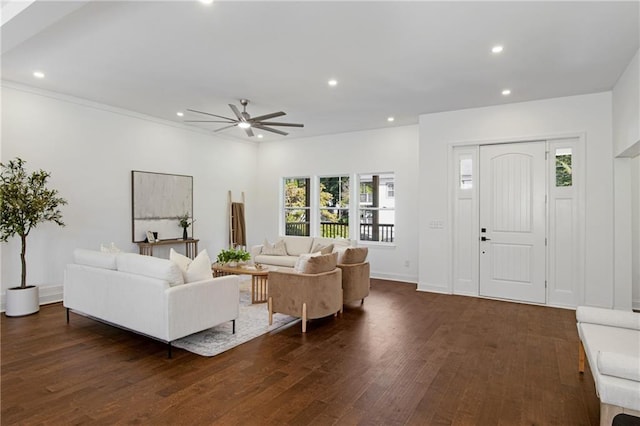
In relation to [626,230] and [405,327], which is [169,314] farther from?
[626,230]

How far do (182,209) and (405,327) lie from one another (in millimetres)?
5011

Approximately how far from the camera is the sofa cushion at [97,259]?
396 cm

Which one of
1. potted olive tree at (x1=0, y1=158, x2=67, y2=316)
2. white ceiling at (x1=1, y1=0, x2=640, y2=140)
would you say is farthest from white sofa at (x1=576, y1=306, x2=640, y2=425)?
potted olive tree at (x1=0, y1=158, x2=67, y2=316)

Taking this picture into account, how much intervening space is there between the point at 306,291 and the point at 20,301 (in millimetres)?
3766

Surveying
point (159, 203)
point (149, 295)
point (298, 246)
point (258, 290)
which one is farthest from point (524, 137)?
point (159, 203)

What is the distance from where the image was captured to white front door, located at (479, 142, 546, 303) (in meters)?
5.43

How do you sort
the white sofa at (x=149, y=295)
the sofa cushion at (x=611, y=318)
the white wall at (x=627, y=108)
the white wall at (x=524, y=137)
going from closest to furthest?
the sofa cushion at (x=611, y=318) → the white sofa at (x=149, y=295) → the white wall at (x=627, y=108) → the white wall at (x=524, y=137)

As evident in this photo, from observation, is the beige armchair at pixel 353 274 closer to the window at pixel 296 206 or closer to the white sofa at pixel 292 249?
the white sofa at pixel 292 249

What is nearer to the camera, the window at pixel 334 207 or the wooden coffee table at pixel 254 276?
the wooden coffee table at pixel 254 276

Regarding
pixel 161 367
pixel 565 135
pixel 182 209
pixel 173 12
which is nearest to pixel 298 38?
pixel 173 12

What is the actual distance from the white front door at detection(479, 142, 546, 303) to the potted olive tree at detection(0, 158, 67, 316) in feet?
Result: 21.3

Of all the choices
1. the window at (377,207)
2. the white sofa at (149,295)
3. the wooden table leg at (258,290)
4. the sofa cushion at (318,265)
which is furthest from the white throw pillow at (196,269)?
the window at (377,207)

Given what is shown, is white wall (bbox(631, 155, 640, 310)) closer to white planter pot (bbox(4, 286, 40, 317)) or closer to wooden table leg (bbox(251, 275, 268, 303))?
wooden table leg (bbox(251, 275, 268, 303))

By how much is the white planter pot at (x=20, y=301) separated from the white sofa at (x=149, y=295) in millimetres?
868
